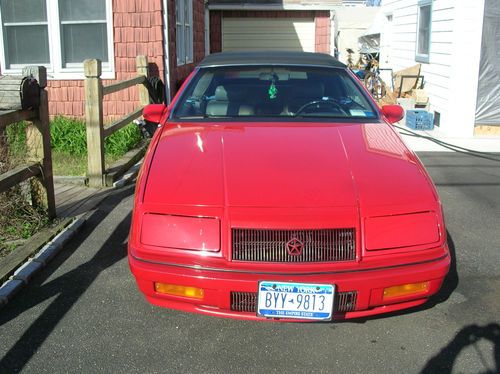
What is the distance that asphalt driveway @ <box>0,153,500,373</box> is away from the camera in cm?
294

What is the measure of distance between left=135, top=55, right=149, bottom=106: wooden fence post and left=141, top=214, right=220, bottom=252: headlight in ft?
21.4

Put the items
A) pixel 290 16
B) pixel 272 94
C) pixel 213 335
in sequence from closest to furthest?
pixel 213 335
pixel 272 94
pixel 290 16

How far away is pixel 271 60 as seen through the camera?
15.6 ft

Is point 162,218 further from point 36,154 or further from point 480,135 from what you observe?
point 480,135

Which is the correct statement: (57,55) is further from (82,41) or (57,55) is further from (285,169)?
(285,169)

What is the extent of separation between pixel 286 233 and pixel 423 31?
11.2 metres

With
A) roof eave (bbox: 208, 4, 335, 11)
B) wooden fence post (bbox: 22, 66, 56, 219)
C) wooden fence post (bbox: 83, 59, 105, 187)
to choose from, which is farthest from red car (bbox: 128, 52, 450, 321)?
roof eave (bbox: 208, 4, 335, 11)

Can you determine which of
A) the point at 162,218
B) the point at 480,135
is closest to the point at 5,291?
the point at 162,218

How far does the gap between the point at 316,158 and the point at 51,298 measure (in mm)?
1982

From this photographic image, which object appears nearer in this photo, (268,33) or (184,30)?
(184,30)

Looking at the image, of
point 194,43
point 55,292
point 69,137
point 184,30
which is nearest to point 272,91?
point 55,292

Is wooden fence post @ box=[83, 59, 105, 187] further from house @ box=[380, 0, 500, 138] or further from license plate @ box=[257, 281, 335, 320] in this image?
house @ box=[380, 0, 500, 138]

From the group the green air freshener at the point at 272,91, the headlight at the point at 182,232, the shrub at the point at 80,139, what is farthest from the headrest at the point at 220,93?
the shrub at the point at 80,139

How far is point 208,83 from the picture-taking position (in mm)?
4648
